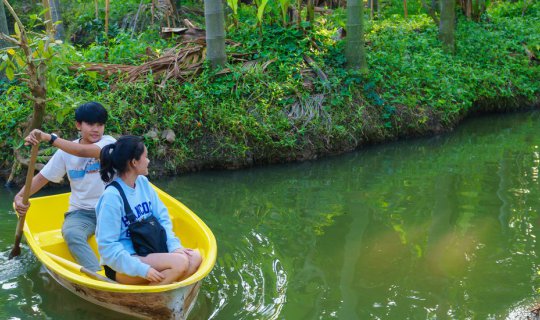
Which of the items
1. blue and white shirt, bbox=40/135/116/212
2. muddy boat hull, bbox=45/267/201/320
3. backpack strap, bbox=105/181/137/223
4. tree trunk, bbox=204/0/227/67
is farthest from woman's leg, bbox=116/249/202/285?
tree trunk, bbox=204/0/227/67

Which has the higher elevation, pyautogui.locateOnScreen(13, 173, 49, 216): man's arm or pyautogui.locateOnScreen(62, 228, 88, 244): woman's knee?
pyautogui.locateOnScreen(13, 173, 49, 216): man's arm

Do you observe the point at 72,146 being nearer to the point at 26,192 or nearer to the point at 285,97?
the point at 26,192

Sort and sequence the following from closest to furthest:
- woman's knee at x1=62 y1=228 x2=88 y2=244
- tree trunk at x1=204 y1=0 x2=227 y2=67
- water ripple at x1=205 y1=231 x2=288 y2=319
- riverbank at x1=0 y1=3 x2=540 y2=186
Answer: water ripple at x1=205 y1=231 x2=288 y2=319 → woman's knee at x1=62 y1=228 x2=88 y2=244 → riverbank at x1=0 y1=3 x2=540 y2=186 → tree trunk at x1=204 y1=0 x2=227 y2=67

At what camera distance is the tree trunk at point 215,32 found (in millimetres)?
8938

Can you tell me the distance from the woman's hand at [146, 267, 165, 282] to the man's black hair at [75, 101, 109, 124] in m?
1.36

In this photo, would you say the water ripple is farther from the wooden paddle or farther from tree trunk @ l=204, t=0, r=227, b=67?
tree trunk @ l=204, t=0, r=227, b=67

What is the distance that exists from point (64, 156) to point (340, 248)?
261 centimetres

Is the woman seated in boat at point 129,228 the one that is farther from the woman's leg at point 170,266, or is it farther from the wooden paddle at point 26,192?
the wooden paddle at point 26,192

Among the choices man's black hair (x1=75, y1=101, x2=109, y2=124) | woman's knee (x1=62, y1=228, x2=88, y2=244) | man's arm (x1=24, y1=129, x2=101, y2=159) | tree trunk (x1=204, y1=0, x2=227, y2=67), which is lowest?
woman's knee (x1=62, y1=228, x2=88, y2=244)

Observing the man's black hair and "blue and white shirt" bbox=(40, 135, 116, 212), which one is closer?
the man's black hair

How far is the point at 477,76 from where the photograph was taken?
36.8 ft

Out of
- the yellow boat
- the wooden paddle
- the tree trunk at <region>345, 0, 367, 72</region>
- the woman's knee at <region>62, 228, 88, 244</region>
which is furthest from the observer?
the tree trunk at <region>345, 0, 367, 72</region>

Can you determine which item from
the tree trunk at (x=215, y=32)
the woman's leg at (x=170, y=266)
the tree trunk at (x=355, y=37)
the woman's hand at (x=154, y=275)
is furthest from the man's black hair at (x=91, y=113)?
the tree trunk at (x=355, y=37)

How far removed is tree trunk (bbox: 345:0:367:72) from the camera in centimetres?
981
